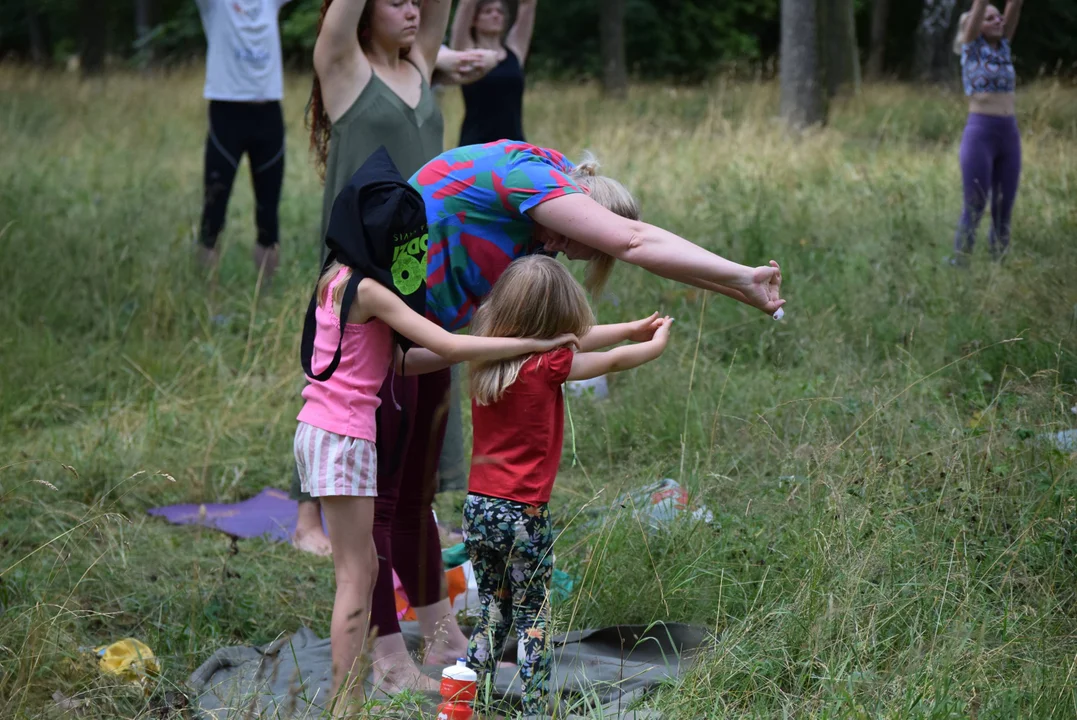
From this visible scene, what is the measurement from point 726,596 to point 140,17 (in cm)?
2823

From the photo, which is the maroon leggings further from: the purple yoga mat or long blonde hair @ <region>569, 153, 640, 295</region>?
the purple yoga mat

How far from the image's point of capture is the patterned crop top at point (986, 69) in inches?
275

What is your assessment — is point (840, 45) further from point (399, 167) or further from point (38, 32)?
point (38, 32)

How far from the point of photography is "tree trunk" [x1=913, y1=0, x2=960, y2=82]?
20.3 m

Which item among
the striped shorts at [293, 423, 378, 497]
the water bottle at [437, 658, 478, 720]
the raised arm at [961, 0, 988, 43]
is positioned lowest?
the water bottle at [437, 658, 478, 720]

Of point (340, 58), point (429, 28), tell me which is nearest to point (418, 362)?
point (340, 58)

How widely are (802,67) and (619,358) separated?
36.3 feet

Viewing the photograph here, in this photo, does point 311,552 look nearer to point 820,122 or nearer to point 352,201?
point 352,201

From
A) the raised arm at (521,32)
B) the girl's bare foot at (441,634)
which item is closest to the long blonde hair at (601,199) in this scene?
the girl's bare foot at (441,634)

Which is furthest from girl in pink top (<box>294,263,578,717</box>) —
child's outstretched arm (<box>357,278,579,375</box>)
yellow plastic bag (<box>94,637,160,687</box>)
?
yellow plastic bag (<box>94,637,160,687</box>)

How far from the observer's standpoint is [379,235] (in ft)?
8.77

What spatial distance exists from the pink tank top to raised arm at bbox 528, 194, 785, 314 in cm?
52

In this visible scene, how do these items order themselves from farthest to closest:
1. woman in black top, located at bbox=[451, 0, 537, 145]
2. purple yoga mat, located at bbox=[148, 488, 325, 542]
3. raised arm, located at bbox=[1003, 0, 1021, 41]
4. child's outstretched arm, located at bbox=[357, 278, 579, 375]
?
woman in black top, located at bbox=[451, 0, 537, 145] → raised arm, located at bbox=[1003, 0, 1021, 41] → purple yoga mat, located at bbox=[148, 488, 325, 542] → child's outstretched arm, located at bbox=[357, 278, 579, 375]

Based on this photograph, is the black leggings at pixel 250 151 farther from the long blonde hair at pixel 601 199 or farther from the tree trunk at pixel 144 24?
the tree trunk at pixel 144 24
